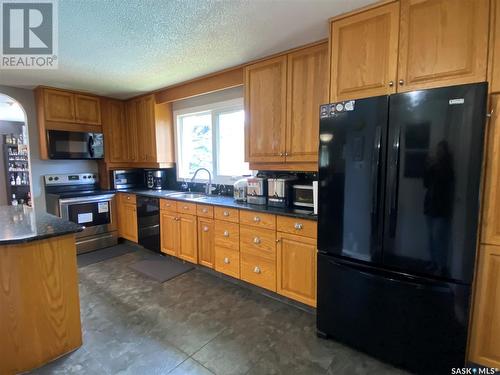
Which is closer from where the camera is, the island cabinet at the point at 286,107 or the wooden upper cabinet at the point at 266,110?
the island cabinet at the point at 286,107

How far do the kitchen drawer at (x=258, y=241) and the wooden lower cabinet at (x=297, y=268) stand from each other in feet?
0.25

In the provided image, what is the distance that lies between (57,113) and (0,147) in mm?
4407

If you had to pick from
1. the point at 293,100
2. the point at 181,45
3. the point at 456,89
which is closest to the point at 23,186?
the point at 181,45

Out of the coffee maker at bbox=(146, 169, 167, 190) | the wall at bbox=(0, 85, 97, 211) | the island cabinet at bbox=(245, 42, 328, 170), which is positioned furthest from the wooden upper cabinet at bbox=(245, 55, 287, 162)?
the wall at bbox=(0, 85, 97, 211)

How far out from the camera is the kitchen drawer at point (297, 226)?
208 centimetres

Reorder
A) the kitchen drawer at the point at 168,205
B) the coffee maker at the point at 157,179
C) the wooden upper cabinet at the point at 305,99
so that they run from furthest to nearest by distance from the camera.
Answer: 1. the coffee maker at the point at 157,179
2. the kitchen drawer at the point at 168,205
3. the wooden upper cabinet at the point at 305,99

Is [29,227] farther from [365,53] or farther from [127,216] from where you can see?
[365,53]

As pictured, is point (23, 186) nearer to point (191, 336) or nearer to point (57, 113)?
point (57, 113)

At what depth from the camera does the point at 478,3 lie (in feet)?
4.58

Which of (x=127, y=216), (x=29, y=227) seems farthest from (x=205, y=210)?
(x=127, y=216)

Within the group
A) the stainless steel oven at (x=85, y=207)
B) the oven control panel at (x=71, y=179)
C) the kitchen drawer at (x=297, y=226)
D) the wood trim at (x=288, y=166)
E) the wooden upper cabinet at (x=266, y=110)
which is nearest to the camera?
the kitchen drawer at (x=297, y=226)

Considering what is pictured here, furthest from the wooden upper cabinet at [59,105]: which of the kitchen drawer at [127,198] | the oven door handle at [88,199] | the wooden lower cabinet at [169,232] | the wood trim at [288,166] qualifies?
the wood trim at [288,166]

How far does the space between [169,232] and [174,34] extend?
7.39 feet

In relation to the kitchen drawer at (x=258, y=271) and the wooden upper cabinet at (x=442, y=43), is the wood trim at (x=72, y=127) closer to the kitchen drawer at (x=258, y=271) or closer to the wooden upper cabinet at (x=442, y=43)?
the kitchen drawer at (x=258, y=271)
